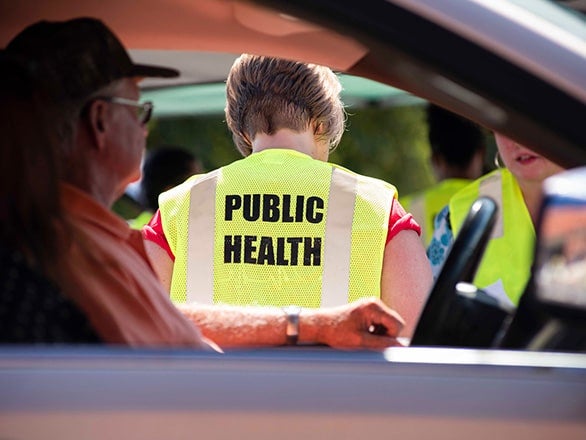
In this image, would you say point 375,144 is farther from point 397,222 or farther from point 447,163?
point 397,222

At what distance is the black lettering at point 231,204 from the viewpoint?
3506 millimetres

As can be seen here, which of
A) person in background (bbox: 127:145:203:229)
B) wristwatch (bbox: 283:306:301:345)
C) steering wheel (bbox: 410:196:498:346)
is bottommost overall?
person in background (bbox: 127:145:203:229)

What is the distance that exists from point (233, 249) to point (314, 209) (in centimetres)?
22

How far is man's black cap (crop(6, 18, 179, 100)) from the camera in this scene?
2344 millimetres

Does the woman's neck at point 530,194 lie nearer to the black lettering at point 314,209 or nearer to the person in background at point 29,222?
the black lettering at point 314,209

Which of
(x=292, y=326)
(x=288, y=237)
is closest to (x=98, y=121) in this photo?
(x=292, y=326)

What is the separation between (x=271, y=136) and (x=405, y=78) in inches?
61.1

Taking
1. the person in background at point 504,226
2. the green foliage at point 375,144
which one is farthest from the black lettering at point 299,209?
the green foliage at point 375,144

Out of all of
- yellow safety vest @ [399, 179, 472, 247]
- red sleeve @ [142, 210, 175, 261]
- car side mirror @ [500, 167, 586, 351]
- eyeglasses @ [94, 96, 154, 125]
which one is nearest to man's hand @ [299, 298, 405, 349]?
eyeglasses @ [94, 96, 154, 125]

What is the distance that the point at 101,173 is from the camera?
245cm

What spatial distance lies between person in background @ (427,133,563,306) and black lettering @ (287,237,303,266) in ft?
1.36

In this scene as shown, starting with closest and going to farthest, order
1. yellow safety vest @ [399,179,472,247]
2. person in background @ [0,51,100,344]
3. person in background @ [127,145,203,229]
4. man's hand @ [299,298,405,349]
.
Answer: person in background @ [0,51,100,344] < man's hand @ [299,298,405,349] < yellow safety vest @ [399,179,472,247] < person in background @ [127,145,203,229]

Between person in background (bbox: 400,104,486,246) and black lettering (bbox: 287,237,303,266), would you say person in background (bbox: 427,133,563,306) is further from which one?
person in background (bbox: 400,104,486,246)

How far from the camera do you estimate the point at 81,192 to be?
2381 millimetres
